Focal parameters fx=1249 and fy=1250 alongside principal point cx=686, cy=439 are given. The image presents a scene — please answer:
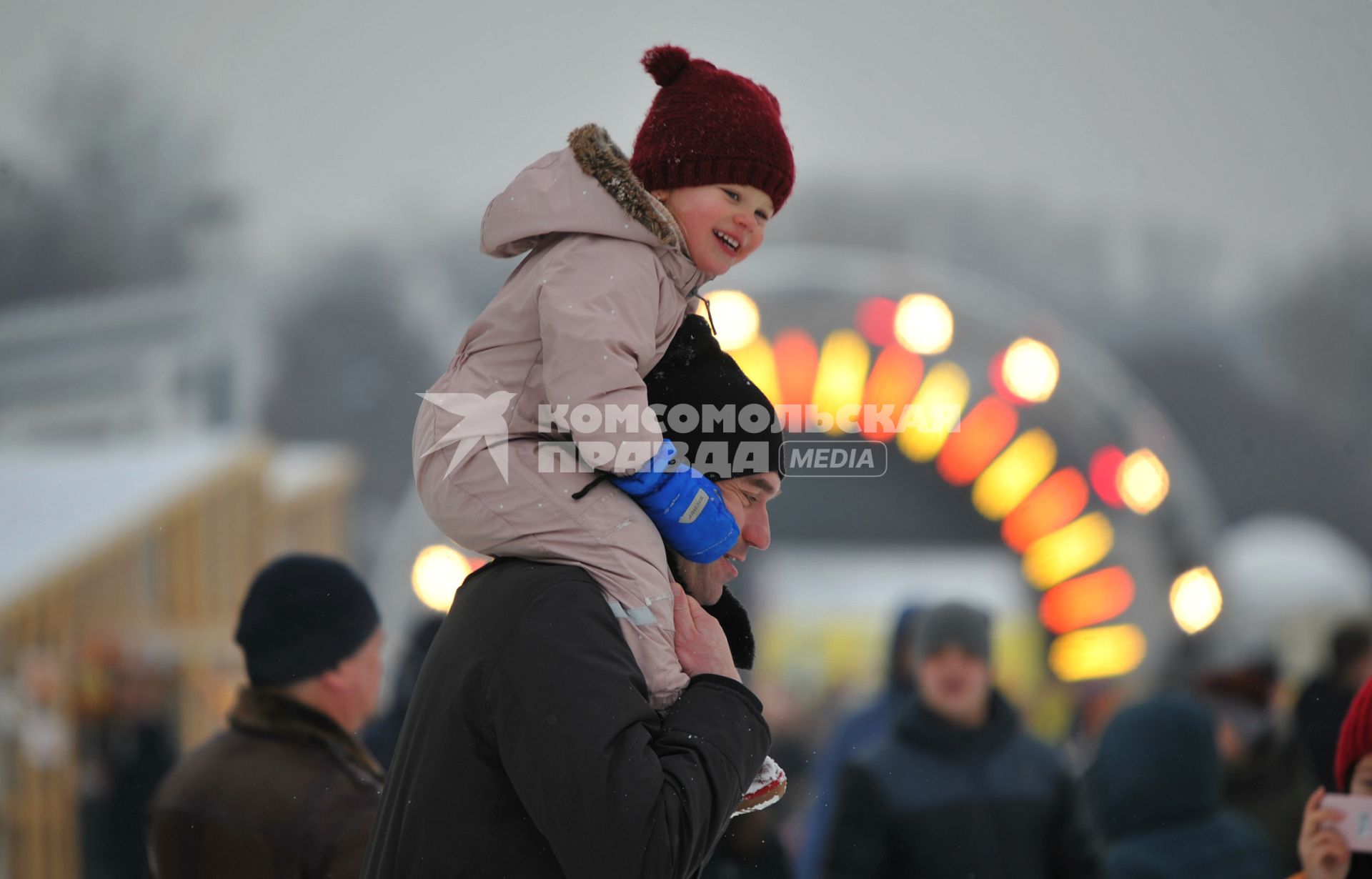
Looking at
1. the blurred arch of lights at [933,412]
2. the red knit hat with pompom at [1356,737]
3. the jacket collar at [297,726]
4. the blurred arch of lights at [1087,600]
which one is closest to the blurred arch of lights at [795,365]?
the blurred arch of lights at [933,412]

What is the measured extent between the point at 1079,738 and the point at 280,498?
2.08m

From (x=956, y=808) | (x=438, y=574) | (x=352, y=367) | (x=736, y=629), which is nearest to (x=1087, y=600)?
(x=956, y=808)

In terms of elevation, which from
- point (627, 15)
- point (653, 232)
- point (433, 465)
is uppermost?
point (627, 15)

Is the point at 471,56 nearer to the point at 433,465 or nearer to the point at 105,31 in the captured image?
the point at 105,31

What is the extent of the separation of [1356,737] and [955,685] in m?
0.67

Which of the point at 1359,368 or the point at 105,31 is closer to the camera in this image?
the point at 105,31

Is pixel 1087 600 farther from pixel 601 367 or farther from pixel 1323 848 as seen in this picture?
pixel 601 367

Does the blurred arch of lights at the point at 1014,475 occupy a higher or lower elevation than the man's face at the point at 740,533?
higher

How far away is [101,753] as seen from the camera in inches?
112

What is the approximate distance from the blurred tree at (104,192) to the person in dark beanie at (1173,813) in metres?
2.48

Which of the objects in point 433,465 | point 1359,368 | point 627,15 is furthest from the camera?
point 1359,368

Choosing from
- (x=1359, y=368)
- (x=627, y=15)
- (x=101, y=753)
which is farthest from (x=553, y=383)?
(x=1359, y=368)

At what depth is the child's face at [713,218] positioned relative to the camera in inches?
37.9

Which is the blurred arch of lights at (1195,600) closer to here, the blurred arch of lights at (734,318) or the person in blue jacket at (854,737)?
the person in blue jacket at (854,737)
